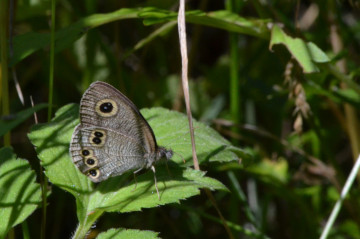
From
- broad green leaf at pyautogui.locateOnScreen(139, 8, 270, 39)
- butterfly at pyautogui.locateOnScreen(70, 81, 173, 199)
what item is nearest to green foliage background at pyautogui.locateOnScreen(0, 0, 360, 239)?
broad green leaf at pyautogui.locateOnScreen(139, 8, 270, 39)

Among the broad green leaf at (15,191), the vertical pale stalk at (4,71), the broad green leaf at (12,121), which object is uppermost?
the vertical pale stalk at (4,71)

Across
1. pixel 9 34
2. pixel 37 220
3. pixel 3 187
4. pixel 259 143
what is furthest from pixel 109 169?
pixel 259 143

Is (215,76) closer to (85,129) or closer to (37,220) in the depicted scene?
(37,220)

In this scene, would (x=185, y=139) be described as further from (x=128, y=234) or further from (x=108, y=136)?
(x=128, y=234)

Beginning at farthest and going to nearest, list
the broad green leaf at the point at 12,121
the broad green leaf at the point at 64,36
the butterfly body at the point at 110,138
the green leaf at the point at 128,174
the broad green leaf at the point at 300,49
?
the broad green leaf at the point at 64,36
the broad green leaf at the point at 300,49
the broad green leaf at the point at 12,121
the butterfly body at the point at 110,138
the green leaf at the point at 128,174

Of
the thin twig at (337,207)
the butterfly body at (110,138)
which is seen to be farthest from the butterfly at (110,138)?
the thin twig at (337,207)

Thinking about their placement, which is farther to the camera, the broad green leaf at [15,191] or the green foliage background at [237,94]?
the green foliage background at [237,94]

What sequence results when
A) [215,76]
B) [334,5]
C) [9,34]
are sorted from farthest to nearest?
1. [215,76]
2. [334,5]
3. [9,34]

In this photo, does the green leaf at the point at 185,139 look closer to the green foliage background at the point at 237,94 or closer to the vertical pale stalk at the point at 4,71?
the green foliage background at the point at 237,94
